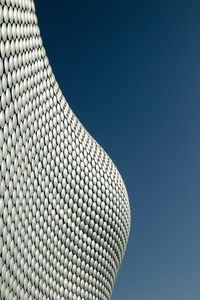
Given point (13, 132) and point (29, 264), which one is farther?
point (29, 264)

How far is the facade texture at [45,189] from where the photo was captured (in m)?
30.4

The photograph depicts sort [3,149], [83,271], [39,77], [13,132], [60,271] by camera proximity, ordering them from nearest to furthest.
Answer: [3,149] → [13,132] → [39,77] → [60,271] → [83,271]

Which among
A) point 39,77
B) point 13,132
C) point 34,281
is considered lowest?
point 34,281

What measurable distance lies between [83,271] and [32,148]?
19.3 m

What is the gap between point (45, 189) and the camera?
3916cm

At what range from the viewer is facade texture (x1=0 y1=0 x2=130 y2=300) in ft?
99.8

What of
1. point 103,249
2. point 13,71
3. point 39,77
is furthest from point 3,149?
point 103,249

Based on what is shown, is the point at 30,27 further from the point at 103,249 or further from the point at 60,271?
the point at 103,249

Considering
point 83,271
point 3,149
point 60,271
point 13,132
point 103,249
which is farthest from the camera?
point 103,249

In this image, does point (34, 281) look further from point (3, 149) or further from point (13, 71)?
point (13, 71)

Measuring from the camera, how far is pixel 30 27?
1335 inches

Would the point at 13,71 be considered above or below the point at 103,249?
above

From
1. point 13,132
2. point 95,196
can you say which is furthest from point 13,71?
point 95,196

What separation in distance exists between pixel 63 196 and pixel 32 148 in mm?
9150
